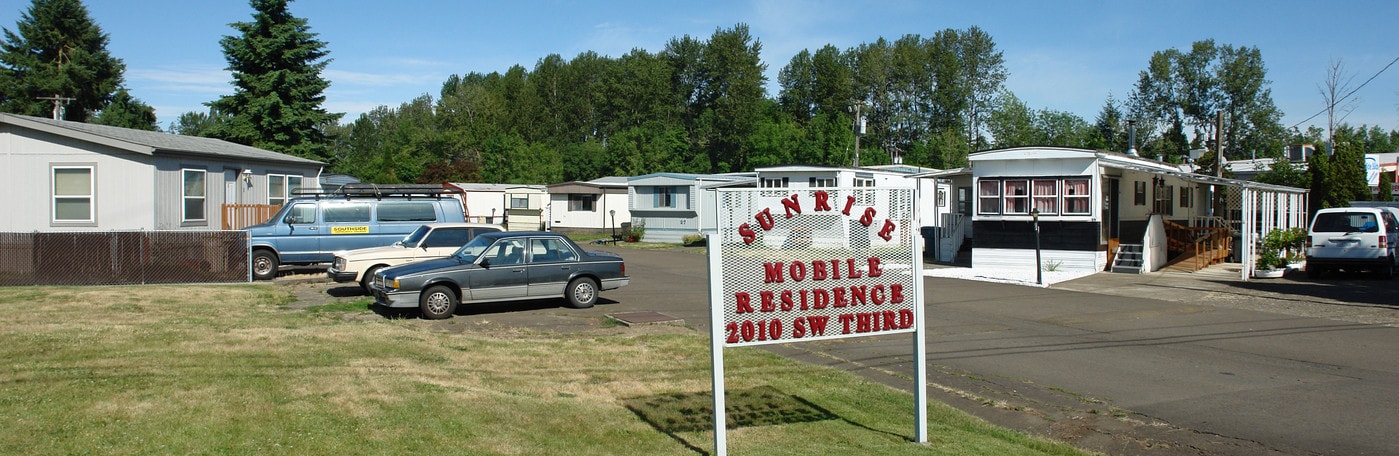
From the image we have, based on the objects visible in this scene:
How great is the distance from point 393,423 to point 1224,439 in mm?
6446

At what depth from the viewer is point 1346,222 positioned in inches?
856

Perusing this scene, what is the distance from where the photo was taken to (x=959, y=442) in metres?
7.24

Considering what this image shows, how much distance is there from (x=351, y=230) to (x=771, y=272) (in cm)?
1611

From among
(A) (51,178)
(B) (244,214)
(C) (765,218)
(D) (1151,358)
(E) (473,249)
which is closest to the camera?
(C) (765,218)

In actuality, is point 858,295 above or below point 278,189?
below

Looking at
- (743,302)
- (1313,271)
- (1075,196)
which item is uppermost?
(1075,196)

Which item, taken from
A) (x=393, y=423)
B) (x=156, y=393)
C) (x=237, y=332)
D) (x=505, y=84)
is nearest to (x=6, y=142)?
(x=237, y=332)

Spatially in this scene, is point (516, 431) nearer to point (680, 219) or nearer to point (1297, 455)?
point (1297, 455)

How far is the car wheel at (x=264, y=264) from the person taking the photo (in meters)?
20.1

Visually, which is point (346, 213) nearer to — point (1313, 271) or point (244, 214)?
point (244, 214)

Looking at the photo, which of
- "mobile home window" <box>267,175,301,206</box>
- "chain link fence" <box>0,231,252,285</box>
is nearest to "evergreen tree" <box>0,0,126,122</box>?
"mobile home window" <box>267,175,301,206</box>

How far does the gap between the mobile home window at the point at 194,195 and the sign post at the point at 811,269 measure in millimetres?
19553

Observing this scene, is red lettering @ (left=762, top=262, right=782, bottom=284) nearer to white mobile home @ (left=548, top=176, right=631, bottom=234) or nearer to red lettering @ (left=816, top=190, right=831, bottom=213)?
red lettering @ (left=816, top=190, right=831, bottom=213)

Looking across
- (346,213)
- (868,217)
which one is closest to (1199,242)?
(346,213)
